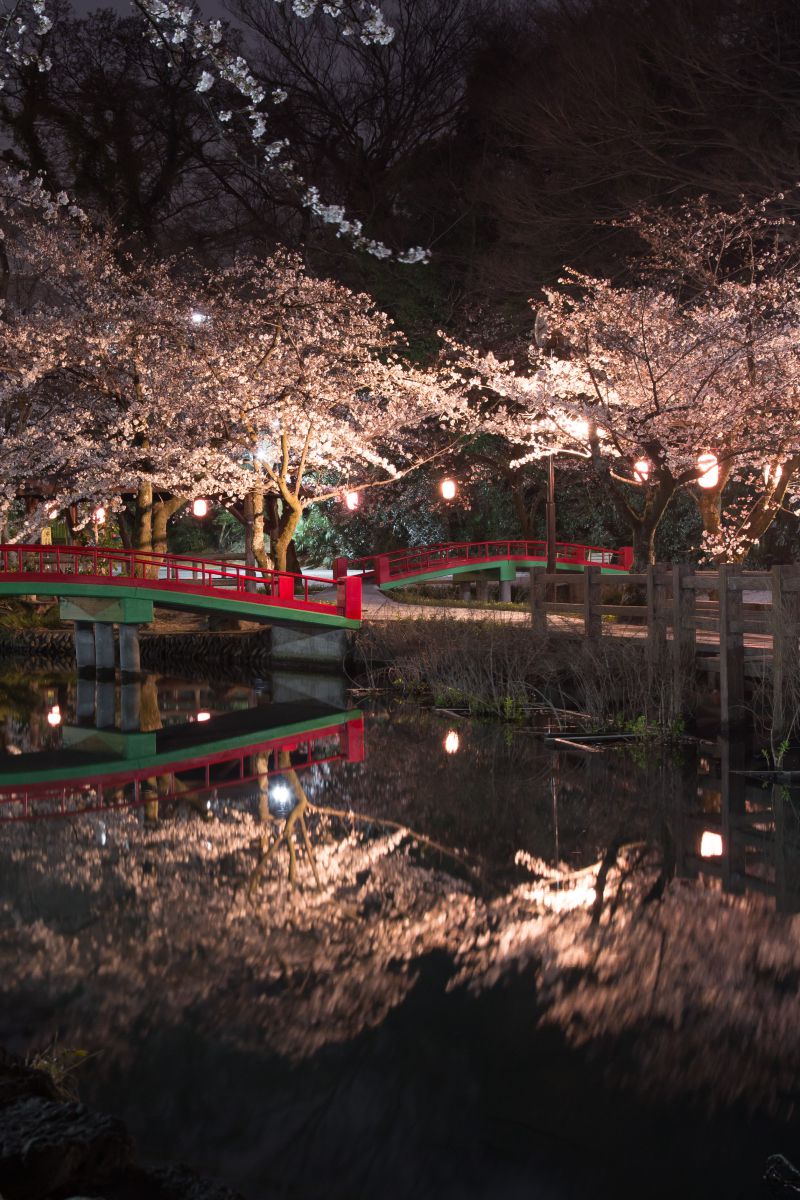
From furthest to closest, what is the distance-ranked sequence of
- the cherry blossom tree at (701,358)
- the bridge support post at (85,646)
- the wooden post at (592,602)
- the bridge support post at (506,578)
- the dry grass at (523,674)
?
the bridge support post at (506,578), the bridge support post at (85,646), the cherry blossom tree at (701,358), the wooden post at (592,602), the dry grass at (523,674)

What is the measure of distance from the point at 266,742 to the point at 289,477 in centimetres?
1201

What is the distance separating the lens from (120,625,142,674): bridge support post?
2383 centimetres

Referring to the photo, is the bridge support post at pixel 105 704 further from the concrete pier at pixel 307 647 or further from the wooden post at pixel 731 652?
the wooden post at pixel 731 652

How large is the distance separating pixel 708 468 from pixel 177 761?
11402 millimetres

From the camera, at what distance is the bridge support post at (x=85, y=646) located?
25266mm

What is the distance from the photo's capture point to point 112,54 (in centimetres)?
2972

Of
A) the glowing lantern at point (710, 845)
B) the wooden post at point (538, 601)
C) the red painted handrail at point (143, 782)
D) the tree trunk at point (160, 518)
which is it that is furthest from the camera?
the tree trunk at point (160, 518)

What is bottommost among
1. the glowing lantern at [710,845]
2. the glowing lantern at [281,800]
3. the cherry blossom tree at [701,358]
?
the glowing lantern at [281,800]

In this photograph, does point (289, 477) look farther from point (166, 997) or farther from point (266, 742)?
point (166, 997)

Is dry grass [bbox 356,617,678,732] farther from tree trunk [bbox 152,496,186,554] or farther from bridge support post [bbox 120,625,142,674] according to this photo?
tree trunk [bbox 152,496,186,554]

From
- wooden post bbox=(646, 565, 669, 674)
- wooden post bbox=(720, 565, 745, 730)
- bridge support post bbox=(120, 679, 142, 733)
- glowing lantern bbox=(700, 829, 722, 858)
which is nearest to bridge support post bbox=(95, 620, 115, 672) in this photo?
bridge support post bbox=(120, 679, 142, 733)

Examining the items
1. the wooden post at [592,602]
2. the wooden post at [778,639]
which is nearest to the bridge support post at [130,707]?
the wooden post at [592,602]

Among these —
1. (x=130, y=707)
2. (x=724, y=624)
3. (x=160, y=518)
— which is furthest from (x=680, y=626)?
(x=160, y=518)

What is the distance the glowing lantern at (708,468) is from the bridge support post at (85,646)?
1368 cm
